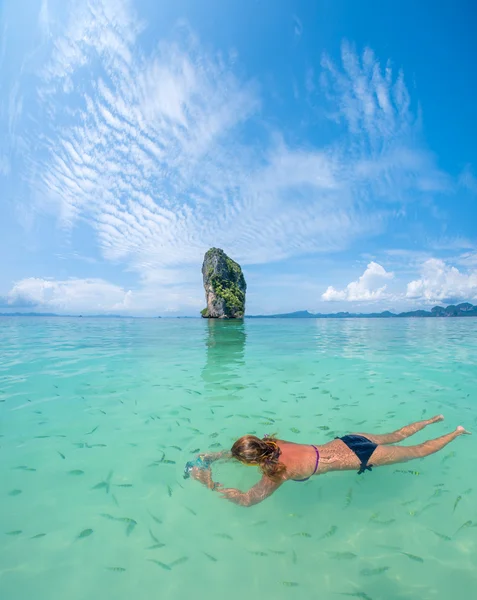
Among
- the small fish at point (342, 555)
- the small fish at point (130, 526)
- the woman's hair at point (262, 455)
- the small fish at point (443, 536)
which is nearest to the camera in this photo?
the small fish at point (342, 555)

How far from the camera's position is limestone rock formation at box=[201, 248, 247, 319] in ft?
328

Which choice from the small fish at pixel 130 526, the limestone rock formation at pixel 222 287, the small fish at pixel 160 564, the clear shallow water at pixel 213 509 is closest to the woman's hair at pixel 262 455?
the clear shallow water at pixel 213 509

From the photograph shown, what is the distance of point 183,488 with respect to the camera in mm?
5180

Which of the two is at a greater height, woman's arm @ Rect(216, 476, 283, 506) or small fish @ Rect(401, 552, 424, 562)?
woman's arm @ Rect(216, 476, 283, 506)

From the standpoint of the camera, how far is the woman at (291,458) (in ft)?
14.7

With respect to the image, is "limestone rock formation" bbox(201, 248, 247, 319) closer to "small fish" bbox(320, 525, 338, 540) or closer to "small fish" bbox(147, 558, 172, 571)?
"small fish" bbox(320, 525, 338, 540)

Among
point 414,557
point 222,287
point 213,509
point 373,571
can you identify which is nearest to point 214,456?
point 213,509

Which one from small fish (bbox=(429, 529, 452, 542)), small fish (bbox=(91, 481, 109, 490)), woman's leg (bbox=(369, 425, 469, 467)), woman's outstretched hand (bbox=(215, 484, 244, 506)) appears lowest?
small fish (bbox=(91, 481, 109, 490))

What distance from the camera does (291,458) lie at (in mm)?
4723

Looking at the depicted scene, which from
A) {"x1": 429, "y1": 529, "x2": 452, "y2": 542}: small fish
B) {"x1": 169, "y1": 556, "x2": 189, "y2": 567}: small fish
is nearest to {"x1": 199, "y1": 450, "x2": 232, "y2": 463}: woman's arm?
{"x1": 169, "y1": 556, "x2": 189, "y2": 567}: small fish

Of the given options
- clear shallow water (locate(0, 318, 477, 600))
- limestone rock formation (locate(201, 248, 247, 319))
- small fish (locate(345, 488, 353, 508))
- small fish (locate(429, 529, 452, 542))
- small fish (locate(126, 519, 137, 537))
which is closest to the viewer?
clear shallow water (locate(0, 318, 477, 600))

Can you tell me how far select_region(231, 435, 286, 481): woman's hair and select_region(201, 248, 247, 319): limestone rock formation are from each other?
94.7m

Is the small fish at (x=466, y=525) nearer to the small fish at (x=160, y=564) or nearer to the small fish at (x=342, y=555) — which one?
the small fish at (x=342, y=555)

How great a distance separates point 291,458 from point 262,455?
1.94 feet
